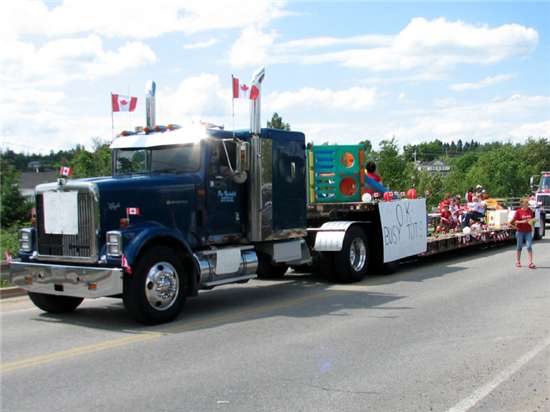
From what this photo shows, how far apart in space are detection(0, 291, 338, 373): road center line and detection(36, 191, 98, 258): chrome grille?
1345 millimetres

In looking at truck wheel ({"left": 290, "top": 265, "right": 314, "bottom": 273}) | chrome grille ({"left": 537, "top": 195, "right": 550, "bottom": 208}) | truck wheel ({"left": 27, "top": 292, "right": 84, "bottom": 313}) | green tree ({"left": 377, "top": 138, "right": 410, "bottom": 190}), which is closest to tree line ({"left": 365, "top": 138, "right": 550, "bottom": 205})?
green tree ({"left": 377, "top": 138, "right": 410, "bottom": 190})

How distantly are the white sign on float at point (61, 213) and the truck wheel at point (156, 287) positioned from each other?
1095 mm

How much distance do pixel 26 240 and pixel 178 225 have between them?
2.16 metres

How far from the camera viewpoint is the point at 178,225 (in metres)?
9.02

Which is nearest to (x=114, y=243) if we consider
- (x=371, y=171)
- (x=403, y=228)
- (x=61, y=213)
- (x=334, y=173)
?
(x=61, y=213)

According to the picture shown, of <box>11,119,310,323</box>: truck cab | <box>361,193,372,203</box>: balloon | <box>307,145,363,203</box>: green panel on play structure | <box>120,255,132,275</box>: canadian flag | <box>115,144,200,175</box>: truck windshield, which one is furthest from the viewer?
<box>307,145,363,203</box>: green panel on play structure

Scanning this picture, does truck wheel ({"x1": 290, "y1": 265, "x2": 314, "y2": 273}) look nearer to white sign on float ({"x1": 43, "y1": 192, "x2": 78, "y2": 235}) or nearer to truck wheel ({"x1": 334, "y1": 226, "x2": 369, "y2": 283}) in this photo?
truck wheel ({"x1": 334, "y1": 226, "x2": 369, "y2": 283})

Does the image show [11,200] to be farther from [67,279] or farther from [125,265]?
[125,265]

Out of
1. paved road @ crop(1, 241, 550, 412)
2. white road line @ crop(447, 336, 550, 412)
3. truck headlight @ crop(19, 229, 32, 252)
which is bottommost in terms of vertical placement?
white road line @ crop(447, 336, 550, 412)

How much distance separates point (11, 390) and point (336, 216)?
8.51 metres

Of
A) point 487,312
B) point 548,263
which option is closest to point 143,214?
point 487,312

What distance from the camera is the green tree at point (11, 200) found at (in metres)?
34.2

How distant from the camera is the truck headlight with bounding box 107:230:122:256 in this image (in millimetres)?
7777

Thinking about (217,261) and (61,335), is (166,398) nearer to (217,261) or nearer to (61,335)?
(61,335)
